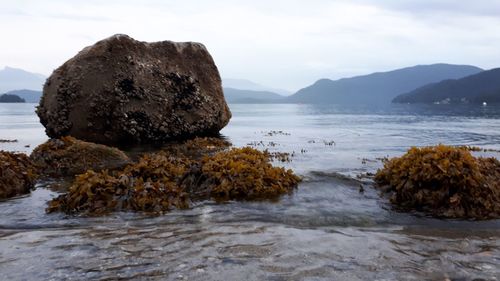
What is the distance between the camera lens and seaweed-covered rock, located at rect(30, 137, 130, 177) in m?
12.0

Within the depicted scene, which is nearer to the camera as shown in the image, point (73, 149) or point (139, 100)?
point (73, 149)

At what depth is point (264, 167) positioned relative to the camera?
10.3 meters

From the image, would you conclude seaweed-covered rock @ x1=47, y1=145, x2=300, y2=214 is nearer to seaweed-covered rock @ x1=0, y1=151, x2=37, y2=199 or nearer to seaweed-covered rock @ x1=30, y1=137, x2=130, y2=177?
seaweed-covered rock @ x1=0, y1=151, x2=37, y2=199

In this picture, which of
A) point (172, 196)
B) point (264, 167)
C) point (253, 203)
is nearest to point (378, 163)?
point (264, 167)

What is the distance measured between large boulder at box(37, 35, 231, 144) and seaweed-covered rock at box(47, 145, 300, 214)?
6970mm

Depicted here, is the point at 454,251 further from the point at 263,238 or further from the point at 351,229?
the point at 263,238

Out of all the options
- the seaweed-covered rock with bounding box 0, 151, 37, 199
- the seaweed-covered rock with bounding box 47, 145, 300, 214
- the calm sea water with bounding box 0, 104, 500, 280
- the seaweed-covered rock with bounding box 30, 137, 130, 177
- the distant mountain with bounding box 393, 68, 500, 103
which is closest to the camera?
the calm sea water with bounding box 0, 104, 500, 280

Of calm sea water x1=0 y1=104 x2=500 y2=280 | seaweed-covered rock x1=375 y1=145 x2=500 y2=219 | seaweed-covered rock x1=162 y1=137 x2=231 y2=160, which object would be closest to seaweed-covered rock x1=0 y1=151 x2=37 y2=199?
calm sea water x1=0 y1=104 x2=500 y2=280

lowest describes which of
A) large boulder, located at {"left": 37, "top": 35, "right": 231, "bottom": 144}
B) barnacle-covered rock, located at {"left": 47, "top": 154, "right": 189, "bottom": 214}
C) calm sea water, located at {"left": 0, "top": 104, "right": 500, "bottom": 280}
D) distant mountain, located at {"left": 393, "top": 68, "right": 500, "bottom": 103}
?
calm sea water, located at {"left": 0, "top": 104, "right": 500, "bottom": 280}

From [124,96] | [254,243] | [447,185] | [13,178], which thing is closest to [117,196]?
[13,178]

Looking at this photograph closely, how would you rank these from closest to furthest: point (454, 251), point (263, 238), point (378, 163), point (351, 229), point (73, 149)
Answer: point (454, 251) → point (263, 238) → point (351, 229) → point (73, 149) → point (378, 163)

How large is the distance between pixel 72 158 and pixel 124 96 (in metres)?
5.19

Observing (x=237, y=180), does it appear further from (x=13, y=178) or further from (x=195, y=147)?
(x=195, y=147)

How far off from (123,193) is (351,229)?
444cm
